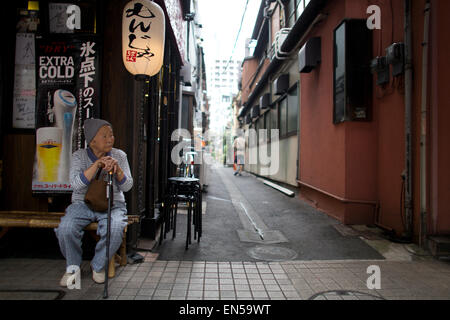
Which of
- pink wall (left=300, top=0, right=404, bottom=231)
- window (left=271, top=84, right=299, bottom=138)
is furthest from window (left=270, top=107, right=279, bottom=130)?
pink wall (left=300, top=0, right=404, bottom=231)

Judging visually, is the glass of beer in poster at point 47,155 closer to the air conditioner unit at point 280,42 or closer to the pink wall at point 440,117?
the pink wall at point 440,117

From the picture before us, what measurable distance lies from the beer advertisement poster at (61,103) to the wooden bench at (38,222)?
371mm

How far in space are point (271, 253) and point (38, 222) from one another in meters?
3.42

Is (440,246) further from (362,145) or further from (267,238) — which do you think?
(267,238)

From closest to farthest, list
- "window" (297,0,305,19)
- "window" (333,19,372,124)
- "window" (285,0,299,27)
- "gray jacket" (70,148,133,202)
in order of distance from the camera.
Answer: "gray jacket" (70,148,133,202), "window" (333,19,372,124), "window" (297,0,305,19), "window" (285,0,299,27)

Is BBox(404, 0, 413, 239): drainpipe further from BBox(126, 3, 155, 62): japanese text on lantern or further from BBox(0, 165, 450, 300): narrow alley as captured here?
BBox(126, 3, 155, 62): japanese text on lantern

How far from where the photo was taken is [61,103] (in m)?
4.43

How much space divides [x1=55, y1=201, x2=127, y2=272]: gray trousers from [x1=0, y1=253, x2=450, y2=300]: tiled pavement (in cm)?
32

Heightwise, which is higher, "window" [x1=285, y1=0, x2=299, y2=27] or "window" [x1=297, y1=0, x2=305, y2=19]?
"window" [x1=285, y1=0, x2=299, y2=27]

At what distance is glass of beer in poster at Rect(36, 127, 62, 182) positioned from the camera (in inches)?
174

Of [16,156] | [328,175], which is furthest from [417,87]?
[16,156]

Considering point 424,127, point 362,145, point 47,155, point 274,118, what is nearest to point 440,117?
point 424,127

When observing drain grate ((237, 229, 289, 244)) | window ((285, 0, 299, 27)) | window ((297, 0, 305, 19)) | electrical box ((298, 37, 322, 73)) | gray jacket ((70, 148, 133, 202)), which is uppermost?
window ((285, 0, 299, 27))
